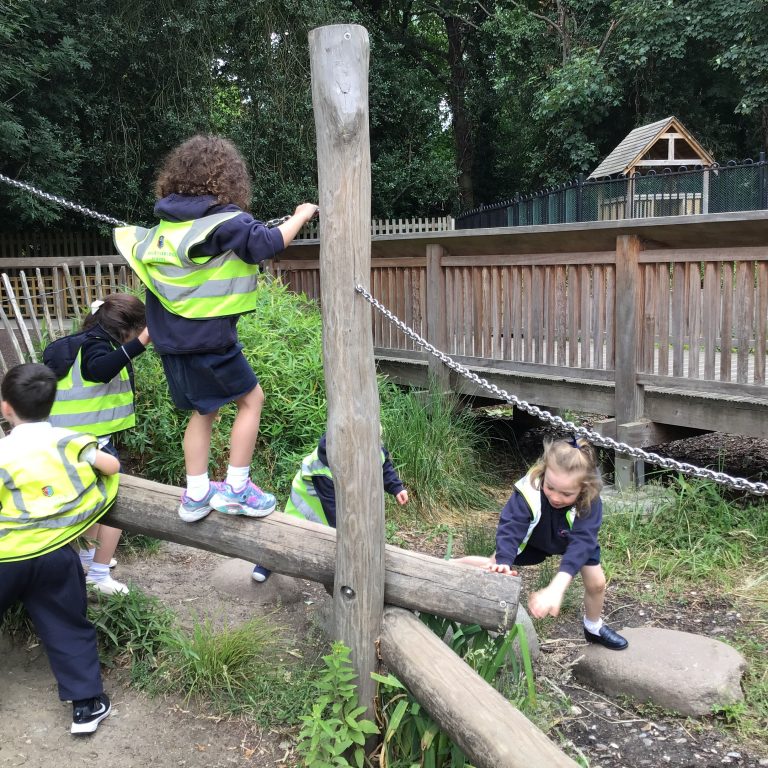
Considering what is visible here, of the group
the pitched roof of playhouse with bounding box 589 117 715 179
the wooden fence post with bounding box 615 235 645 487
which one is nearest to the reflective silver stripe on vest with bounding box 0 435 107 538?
the wooden fence post with bounding box 615 235 645 487

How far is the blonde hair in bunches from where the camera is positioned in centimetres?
306

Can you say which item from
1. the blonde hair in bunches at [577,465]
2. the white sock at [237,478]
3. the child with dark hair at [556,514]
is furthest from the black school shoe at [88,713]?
the blonde hair in bunches at [577,465]

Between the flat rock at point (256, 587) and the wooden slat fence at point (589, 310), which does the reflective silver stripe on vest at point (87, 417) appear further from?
the wooden slat fence at point (589, 310)

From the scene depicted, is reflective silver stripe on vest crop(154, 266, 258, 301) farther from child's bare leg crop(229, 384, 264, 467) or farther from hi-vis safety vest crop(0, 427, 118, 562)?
hi-vis safety vest crop(0, 427, 118, 562)

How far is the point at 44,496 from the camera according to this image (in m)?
3.03

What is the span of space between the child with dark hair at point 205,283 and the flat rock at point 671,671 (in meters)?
1.77

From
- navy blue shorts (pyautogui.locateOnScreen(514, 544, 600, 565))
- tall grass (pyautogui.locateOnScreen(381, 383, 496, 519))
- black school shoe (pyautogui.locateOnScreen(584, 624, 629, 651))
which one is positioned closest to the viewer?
navy blue shorts (pyautogui.locateOnScreen(514, 544, 600, 565))

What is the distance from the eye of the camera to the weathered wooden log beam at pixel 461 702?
88.8 inches

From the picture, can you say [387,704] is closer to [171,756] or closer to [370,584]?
[370,584]

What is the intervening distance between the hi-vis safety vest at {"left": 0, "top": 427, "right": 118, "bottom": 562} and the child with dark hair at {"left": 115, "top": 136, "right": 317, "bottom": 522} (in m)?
0.40

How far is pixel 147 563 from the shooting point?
4.68 m

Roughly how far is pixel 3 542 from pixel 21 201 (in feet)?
36.1

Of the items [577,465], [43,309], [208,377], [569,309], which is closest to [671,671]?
[577,465]

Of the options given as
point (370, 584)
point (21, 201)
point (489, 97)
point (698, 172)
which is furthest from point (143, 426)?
point (489, 97)
